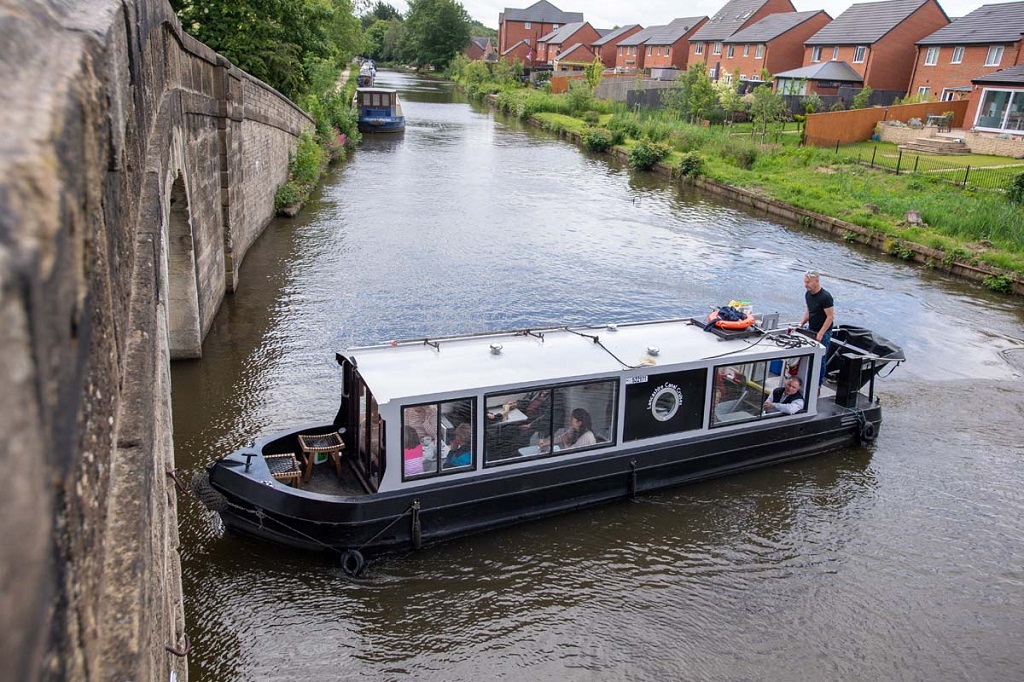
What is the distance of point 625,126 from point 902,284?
26.1m

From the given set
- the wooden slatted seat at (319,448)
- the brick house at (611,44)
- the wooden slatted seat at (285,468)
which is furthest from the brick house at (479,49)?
the wooden slatted seat at (285,468)

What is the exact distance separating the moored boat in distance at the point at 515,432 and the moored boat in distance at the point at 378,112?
34685 mm

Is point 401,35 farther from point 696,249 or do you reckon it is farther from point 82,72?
point 82,72

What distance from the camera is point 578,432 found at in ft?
31.2

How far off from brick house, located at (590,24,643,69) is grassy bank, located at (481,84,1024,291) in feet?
129

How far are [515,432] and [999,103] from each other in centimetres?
3686

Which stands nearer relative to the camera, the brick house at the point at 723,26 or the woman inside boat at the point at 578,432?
the woman inside boat at the point at 578,432

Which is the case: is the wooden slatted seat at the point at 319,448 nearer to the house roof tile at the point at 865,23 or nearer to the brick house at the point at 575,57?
the house roof tile at the point at 865,23

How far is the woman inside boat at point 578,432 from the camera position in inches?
370

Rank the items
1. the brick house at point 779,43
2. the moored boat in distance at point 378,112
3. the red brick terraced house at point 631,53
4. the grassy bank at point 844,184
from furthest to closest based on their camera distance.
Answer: the red brick terraced house at point 631,53, the brick house at point 779,43, the moored boat in distance at point 378,112, the grassy bank at point 844,184

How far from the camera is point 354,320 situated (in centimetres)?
1528

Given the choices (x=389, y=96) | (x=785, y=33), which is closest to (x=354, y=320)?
(x=389, y=96)

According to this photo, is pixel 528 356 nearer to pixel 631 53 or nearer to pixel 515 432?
pixel 515 432

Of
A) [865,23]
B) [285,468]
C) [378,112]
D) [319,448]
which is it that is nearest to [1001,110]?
[865,23]
